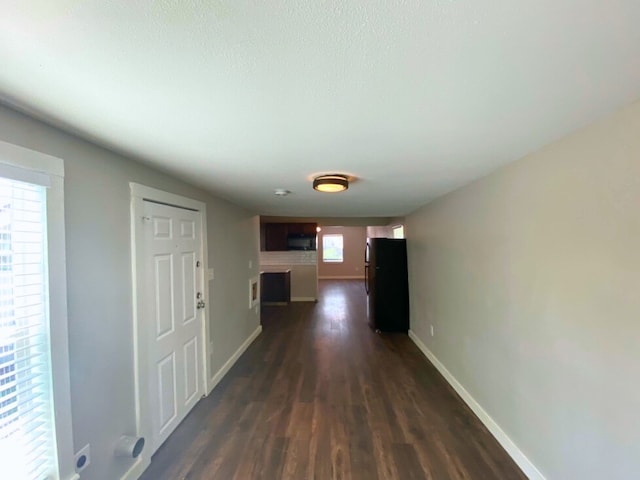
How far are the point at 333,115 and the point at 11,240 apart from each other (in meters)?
1.40

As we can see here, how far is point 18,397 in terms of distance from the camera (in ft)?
4.05

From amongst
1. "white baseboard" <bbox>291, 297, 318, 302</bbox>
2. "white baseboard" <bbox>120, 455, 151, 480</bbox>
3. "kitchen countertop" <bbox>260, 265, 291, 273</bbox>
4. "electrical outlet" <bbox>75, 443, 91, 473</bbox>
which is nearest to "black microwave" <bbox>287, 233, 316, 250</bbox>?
"kitchen countertop" <bbox>260, 265, 291, 273</bbox>

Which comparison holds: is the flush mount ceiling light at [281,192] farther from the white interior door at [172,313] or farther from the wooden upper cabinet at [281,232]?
the wooden upper cabinet at [281,232]

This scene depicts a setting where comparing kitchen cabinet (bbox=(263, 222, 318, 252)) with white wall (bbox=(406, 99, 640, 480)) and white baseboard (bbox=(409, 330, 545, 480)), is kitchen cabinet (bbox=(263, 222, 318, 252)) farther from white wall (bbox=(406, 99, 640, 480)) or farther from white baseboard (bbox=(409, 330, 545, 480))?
white wall (bbox=(406, 99, 640, 480))

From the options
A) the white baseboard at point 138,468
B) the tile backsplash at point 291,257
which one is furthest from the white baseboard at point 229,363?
the tile backsplash at point 291,257

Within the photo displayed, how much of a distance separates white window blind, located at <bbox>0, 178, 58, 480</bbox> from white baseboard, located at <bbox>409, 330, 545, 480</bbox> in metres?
2.67

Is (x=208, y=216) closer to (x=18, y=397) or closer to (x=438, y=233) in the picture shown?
(x=18, y=397)

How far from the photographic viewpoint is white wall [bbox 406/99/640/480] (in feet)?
4.34

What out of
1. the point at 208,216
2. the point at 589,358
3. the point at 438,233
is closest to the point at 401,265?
the point at 438,233

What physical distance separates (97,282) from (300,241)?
691 cm

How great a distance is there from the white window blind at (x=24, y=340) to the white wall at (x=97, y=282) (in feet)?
0.52

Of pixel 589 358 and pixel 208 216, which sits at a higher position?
pixel 208 216

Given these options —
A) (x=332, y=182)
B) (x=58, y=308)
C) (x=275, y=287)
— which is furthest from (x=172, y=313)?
(x=275, y=287)

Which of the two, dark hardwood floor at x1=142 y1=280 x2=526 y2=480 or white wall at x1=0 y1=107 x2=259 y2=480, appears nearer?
white wall at x1=0 y1=107 x2=259 y2=480
